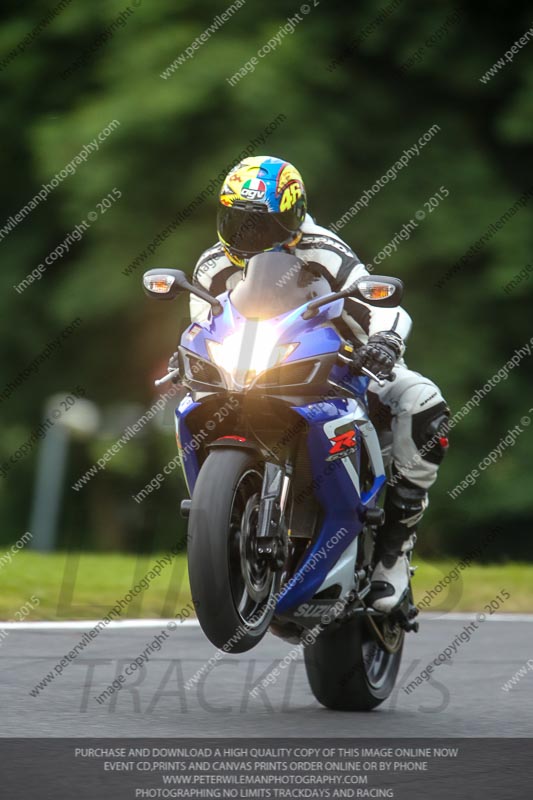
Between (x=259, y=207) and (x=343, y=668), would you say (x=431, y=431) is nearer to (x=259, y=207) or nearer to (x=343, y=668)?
(x=343, y=668)

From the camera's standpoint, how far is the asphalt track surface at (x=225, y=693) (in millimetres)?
5664

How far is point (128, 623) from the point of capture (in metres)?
8.52

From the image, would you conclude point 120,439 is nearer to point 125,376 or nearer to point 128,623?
point 125,376

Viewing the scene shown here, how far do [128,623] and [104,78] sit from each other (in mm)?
5146

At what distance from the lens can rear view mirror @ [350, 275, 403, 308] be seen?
5637 millimetres

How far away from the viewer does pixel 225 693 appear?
652 cm

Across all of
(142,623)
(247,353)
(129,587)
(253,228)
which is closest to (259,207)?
(253,228)

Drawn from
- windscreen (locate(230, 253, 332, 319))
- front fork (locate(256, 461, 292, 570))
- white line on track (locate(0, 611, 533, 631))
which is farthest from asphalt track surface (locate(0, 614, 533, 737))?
windscreen (locate(230, 253, 332, 319))

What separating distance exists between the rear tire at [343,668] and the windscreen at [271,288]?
126cm

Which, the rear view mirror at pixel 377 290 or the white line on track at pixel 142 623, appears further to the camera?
the white line on track at pixel 142 623

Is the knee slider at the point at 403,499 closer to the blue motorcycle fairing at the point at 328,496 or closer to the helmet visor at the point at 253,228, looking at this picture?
the blue motorcycle fairing at the point at 328,496
